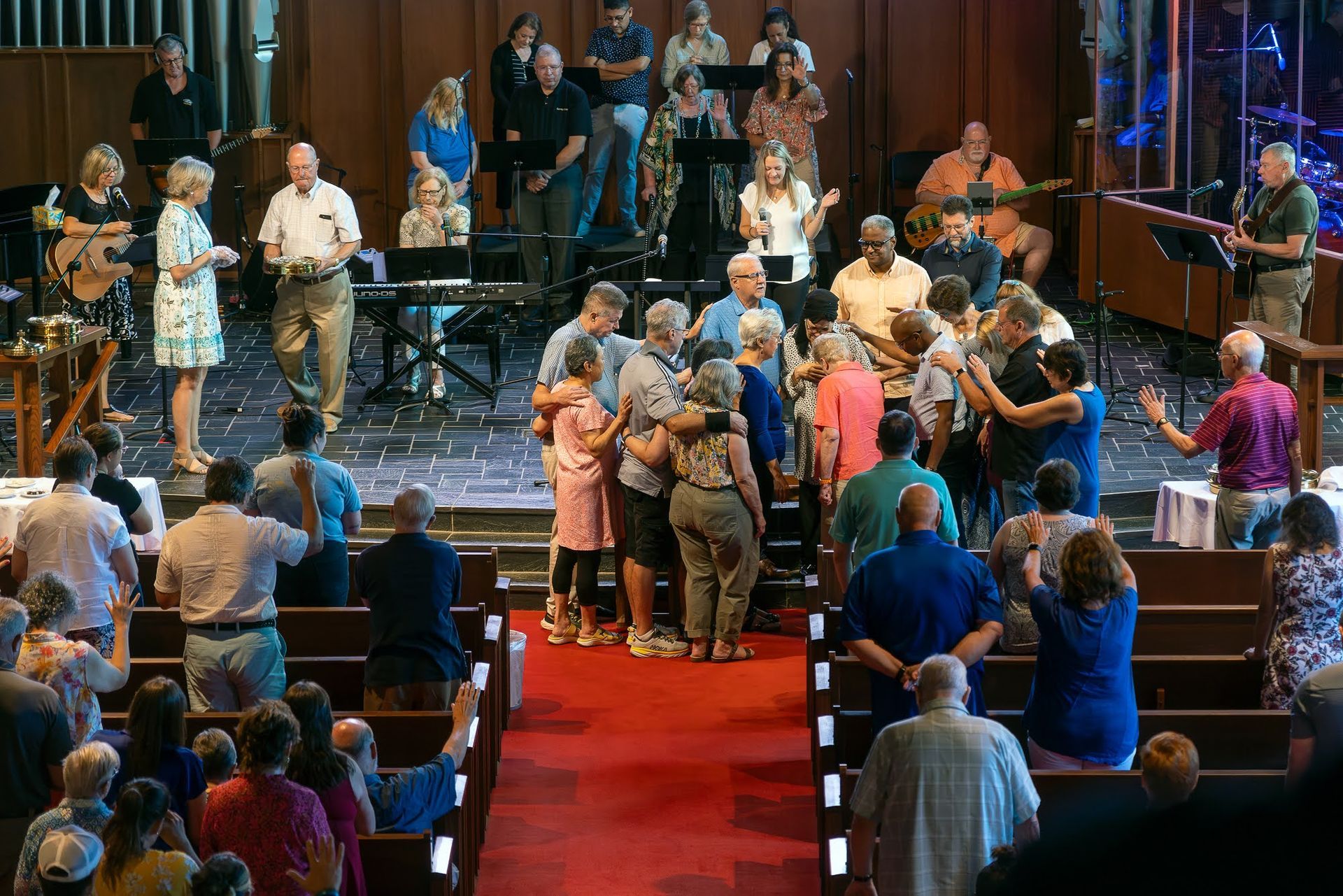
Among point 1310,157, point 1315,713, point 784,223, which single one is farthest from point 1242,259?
point 1315,713

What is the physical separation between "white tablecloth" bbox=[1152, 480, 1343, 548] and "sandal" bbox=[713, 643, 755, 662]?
1896mm

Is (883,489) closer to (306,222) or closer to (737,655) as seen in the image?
(737,655)

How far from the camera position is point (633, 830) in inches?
221

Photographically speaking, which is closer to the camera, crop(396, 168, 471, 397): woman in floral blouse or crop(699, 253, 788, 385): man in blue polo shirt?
crop(699, 253, 788, 385): man in blue polo shirt

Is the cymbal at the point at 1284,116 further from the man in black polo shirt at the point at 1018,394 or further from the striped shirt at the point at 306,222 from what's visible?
the striped shirt at the point at 306,222

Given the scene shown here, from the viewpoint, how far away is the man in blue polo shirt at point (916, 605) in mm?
4613

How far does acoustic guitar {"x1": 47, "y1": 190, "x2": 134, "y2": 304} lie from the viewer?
9336 millimetres

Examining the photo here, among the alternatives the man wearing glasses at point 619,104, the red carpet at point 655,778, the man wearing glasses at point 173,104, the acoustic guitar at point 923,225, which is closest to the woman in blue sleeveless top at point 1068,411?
the red carpet at point 655,778

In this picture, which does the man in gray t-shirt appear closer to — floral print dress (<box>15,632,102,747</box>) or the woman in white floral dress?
floral print dress (<box>15,632,102,747</box>)

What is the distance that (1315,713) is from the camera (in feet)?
13.3

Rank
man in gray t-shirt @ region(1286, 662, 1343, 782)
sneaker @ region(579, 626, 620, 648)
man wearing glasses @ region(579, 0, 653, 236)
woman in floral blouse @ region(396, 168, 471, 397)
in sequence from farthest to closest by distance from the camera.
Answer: man wearing glasses @ region(579, 0, 653, 236) < woman in floral blouse @ region(396, 168, 471, 397) < sneaker @ region(579, 626, 620, 648) < man in gray t-shirt @ region(1286, 662, 1343, 782)

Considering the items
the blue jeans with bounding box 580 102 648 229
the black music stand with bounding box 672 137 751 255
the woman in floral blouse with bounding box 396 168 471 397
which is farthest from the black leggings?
Result: the blue jeans with bounding box 580 102 648 229

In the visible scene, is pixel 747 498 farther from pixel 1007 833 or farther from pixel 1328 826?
pixel 1328 826

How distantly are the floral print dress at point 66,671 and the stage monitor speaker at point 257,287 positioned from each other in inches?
337
